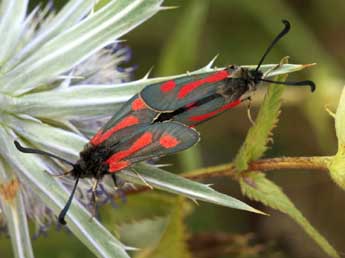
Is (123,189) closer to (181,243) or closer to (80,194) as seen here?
(80,194)

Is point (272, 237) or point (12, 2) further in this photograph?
point (272, 237)

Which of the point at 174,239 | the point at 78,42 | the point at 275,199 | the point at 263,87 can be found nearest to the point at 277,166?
the point at 275,199

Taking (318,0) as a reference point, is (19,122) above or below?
above

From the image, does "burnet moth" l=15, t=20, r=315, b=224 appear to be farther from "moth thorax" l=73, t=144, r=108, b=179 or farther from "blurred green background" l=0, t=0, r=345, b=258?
"blurred green background" l=0, t=0, r=345, b=258

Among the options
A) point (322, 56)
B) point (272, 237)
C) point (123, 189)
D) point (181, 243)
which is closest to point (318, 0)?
point (322, 56)

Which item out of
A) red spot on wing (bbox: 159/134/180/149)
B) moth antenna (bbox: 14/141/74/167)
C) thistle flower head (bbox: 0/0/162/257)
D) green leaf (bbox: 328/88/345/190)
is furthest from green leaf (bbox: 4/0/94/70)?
green leaf (bbox: 328/88/345/190)

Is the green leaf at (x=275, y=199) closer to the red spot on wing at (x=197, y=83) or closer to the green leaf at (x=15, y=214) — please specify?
the red spot on wing at (x=197, y=83)

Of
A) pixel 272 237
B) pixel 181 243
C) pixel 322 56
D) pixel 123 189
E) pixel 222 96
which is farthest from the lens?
pixel 322 56
